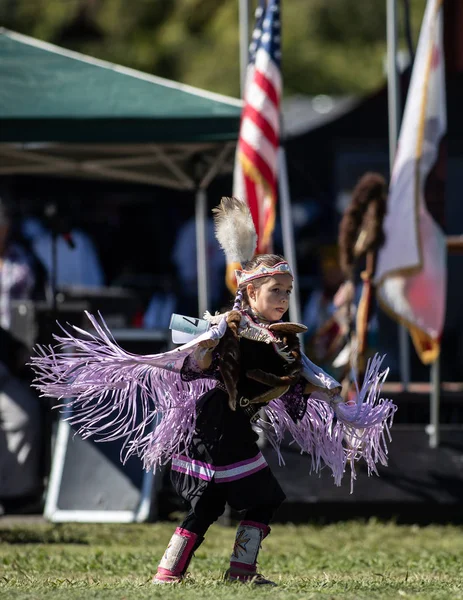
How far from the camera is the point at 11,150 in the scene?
342 inches

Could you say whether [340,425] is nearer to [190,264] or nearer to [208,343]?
[208,343]

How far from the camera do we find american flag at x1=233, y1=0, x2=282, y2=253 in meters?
7.66

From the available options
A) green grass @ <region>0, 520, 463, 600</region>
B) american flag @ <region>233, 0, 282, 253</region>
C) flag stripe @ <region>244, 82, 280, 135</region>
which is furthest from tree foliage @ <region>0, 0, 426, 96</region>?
green grass @ <region>0, 520, 463, 600</region>

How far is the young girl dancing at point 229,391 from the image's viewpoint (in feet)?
15.6

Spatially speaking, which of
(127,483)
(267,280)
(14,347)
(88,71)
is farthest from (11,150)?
(267,280)

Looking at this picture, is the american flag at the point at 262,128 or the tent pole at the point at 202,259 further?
the tent pole at the point at 202,259

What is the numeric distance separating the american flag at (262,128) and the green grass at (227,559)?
2.01 m

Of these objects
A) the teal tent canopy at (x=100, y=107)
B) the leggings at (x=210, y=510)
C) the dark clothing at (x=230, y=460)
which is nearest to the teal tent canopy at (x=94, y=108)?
the teal tent canopy at (x=100, y=107)

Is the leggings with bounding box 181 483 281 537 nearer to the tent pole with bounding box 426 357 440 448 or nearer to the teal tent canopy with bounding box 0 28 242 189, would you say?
the tent pole with bounding box 426 357 440 448

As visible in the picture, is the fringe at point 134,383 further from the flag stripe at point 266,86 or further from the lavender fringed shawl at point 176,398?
the flag stripe at point 266,86

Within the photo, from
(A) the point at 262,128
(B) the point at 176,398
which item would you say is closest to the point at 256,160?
(A) the point at 262,128

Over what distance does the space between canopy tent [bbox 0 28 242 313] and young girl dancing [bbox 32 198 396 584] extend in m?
2.88

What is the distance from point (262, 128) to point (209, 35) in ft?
44.6

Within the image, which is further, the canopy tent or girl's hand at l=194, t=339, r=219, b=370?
the canopy tent
